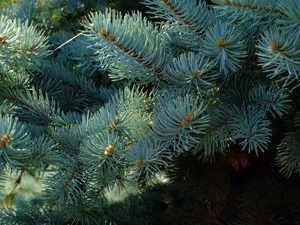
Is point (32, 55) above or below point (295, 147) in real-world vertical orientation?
below

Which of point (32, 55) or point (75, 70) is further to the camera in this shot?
point (75, 70)

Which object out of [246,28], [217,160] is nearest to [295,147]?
[246,28]

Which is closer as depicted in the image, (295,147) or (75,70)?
(295,147)

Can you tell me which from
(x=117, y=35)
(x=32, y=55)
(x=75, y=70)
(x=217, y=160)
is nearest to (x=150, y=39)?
(x=117, y=35)

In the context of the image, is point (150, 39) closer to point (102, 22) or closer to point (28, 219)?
point (102, 22)

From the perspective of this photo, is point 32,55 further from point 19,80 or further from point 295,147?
point 295,147

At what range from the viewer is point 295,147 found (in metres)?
0.81

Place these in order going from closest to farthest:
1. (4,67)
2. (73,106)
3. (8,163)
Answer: (8,163)
(4,67)
(73,106)

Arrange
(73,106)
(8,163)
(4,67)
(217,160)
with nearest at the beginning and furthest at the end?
(8,163)
(4,67)
(73,106)
(217,160)

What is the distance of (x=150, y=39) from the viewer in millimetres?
740

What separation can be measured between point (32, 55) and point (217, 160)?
0.51m

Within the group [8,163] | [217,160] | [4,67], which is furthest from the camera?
[217,160]

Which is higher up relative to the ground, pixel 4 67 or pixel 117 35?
pixel 117 35

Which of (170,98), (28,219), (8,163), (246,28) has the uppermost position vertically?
(246,28)
